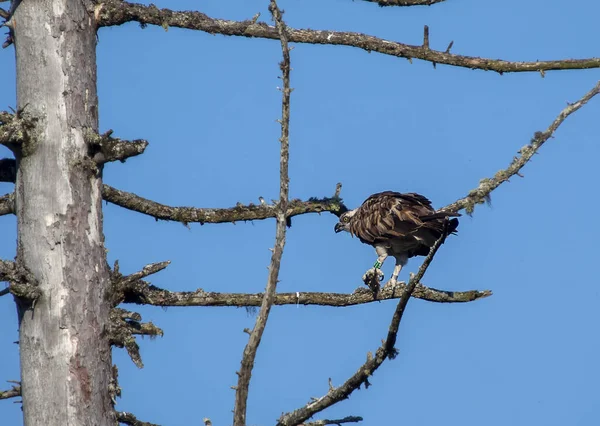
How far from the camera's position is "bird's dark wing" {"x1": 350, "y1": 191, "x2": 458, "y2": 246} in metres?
11.2

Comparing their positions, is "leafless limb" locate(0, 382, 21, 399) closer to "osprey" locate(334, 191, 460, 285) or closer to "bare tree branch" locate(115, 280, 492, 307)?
"bare tree branch" locate(115, 280, 492, 307)

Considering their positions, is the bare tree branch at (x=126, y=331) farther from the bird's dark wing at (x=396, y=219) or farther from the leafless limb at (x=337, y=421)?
the bird's dark wing at (x=396, y=219)

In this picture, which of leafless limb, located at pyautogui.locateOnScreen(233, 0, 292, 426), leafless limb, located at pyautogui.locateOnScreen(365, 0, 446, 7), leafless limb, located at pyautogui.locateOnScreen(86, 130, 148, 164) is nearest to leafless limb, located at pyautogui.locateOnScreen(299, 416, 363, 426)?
leafless limb, located at pyautogui.locateOnScreen(233, 0, 292, 426)

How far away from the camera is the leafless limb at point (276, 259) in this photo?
3.66 metres

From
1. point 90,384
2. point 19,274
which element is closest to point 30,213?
point 19,274

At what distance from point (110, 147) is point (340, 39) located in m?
2.41

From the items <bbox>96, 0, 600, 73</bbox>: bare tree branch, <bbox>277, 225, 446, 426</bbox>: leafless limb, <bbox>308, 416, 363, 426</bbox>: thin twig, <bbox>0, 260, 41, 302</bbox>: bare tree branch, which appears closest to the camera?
<bbox>277, 225, 446, 426</bbox>: leafless limb

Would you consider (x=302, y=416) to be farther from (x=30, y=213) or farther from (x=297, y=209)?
(x=297, y=209)

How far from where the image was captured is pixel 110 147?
572cm

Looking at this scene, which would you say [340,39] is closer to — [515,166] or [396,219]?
[515,166]

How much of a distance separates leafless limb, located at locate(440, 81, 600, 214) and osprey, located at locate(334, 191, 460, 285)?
6.85 feet

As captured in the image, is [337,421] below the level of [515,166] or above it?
below

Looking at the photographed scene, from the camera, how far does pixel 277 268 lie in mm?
3715

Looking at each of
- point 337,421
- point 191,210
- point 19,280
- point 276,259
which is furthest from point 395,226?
point 276,259
